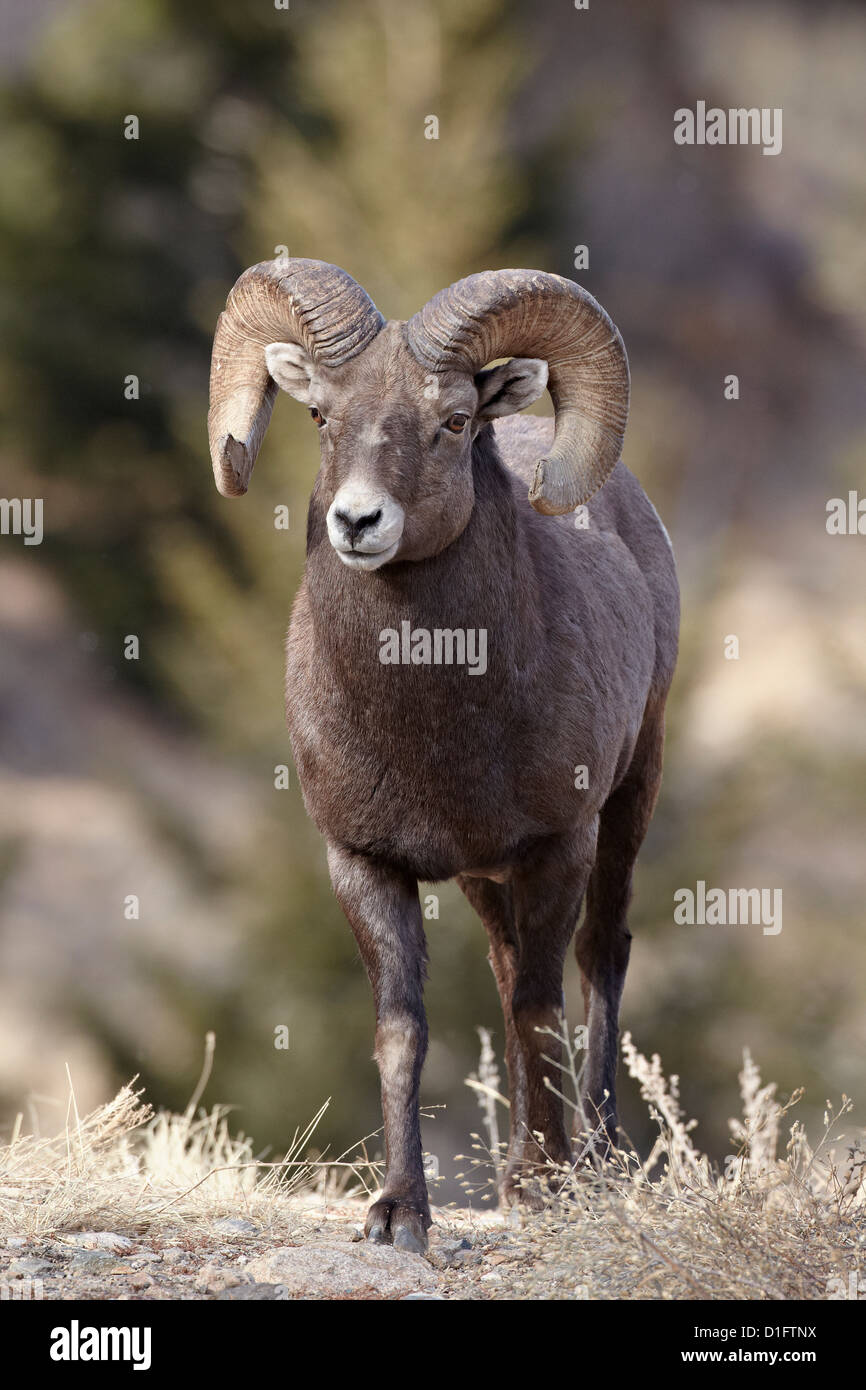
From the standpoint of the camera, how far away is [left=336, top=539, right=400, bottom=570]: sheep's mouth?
5070mm

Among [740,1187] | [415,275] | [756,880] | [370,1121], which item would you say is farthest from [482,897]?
[756,880]

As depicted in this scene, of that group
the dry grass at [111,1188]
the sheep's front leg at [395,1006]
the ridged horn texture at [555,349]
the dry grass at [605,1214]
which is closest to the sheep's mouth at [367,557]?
the ridged horn texture at [555,349]

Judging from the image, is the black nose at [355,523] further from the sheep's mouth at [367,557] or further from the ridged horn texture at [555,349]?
the ridged horn texture at [555,349]

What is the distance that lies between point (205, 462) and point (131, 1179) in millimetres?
12907

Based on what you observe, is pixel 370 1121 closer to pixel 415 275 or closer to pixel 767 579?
pixel 415 275

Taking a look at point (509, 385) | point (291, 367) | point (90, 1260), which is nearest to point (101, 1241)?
point (90, 1260)

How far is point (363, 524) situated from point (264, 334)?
130 centimetres

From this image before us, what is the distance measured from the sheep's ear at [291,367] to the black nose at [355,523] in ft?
2.65

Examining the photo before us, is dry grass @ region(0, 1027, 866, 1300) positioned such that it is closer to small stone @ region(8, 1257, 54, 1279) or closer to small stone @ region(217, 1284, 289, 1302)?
small stone @ region(8, 1257, 54, 1279)

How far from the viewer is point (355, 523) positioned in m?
5.00

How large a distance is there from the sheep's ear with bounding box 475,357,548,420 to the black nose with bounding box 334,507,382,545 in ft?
2.85

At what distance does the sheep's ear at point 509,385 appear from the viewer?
569 centimetres

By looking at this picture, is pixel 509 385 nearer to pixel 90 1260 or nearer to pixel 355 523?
pixel 355 523

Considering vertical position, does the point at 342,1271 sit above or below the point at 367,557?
below
